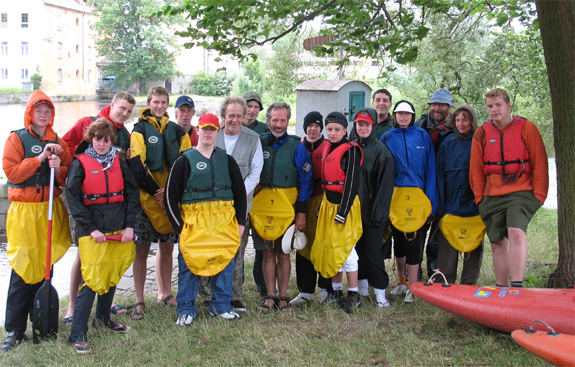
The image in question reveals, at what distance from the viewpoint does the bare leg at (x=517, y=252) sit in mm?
4531

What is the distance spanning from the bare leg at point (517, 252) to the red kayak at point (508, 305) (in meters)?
0.25

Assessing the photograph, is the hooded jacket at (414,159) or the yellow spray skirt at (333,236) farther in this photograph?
the hooded jacket at (414,159)

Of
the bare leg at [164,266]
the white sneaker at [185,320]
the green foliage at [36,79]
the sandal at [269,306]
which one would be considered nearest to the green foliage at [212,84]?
the green foliage at [36,79]

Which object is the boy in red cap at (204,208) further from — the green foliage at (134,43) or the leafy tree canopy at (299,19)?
the green foliage at (134,43)

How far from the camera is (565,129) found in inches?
189

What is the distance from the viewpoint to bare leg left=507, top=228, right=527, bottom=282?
453 centimetres

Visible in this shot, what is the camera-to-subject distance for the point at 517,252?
179 inches

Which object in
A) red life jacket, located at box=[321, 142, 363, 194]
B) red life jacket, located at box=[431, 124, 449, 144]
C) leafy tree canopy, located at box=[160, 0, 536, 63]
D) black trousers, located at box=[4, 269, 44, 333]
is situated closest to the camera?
black trousers, located at box=[4, 269, 44, 333]

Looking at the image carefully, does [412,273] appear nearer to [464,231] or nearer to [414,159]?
[464,231]

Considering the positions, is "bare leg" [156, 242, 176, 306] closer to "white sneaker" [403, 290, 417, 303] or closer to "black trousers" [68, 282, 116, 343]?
"black trousers" [68, 282, 116, 343]

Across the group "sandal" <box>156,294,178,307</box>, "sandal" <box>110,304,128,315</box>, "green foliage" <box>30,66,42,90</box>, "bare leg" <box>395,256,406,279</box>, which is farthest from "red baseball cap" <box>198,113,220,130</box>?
"green foliage" <box>30,66,42,90</box>

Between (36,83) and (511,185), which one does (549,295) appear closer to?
(511,185)

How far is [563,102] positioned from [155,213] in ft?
12.0

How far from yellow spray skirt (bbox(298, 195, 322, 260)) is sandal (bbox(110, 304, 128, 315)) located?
1.73 meters
